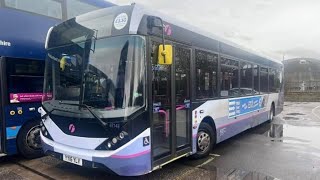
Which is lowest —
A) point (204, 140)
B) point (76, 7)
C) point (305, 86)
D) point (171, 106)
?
point (204, 140)

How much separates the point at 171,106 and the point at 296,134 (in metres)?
7.00

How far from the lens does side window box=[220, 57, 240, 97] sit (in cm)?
765

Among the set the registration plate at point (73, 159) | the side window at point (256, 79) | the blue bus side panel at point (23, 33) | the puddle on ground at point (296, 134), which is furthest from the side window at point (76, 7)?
the puddle on ground at point (296, 134)

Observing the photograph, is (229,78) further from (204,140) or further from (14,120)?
(14,120)

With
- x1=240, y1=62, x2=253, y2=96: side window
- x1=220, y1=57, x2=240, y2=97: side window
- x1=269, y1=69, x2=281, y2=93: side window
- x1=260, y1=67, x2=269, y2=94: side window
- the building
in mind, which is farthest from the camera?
the building

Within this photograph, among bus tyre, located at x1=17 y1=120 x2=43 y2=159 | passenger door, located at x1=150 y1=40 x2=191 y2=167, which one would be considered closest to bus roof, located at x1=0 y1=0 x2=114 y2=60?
bus tyre, located at x1=17 y1=120 x2=43 y2=159

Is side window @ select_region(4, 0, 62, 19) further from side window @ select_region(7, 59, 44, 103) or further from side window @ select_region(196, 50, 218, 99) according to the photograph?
side window @ select_region(196, 50, 218, 99)

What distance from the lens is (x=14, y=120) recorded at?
6.55 metres

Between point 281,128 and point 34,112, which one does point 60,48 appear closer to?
point 34,112

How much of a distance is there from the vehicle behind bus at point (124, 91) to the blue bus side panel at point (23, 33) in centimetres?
121

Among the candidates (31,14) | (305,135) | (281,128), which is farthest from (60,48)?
(281,128)

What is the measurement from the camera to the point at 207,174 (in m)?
5.86

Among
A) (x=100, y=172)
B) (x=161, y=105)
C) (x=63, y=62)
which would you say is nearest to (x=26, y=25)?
(x=63, y=62)

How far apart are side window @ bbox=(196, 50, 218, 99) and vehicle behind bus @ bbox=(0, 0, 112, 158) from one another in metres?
3.64
